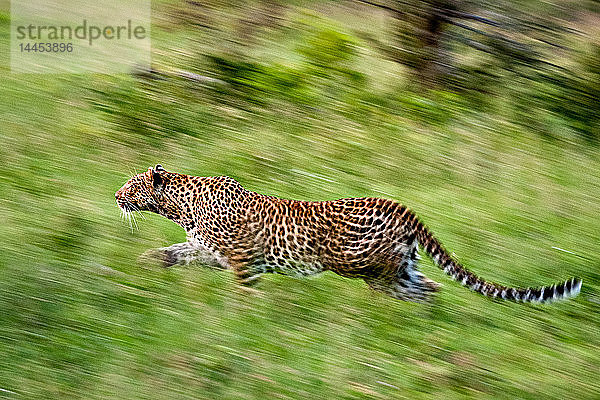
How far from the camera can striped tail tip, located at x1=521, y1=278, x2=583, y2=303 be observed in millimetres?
6574

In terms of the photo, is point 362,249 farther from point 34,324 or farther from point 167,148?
point 167,148

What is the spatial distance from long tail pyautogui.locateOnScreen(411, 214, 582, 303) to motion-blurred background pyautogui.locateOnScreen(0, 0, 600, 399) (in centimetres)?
23

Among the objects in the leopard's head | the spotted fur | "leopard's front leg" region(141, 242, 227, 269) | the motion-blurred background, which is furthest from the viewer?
the leopard's head

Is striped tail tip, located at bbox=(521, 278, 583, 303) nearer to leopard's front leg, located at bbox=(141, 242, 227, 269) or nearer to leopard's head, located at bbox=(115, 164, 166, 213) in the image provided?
leopard's front leg, located at bbox=(141, 242, 227, 269)

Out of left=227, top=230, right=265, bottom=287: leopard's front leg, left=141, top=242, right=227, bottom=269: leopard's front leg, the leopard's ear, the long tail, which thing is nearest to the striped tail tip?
the long tail

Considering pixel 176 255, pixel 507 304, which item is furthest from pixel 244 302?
pixel 507 304

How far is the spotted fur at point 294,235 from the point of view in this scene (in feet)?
20.6

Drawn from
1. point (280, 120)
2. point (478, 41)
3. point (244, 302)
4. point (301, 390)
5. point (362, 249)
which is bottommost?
point (301, 390)

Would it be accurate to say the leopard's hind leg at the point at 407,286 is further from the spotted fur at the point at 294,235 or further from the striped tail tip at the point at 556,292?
the striped tail tip at the point at 556,292

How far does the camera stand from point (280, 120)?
32.2 feet

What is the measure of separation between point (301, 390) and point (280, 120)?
446 cm

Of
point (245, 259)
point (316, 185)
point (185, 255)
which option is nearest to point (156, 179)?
point (185, 255)

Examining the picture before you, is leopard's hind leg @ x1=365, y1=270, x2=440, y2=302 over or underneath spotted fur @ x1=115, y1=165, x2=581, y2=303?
underneath

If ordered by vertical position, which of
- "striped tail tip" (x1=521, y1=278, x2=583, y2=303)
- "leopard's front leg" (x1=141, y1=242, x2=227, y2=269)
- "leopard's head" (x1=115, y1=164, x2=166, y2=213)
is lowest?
"striped tail tip" (x1=521, y1=278, x2=583, y2=303)
